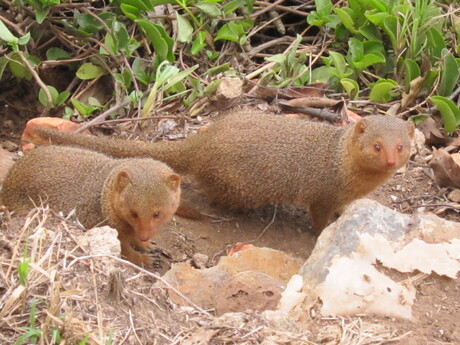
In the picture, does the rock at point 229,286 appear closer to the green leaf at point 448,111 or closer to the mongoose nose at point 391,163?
the mongoose nose at point 391,163

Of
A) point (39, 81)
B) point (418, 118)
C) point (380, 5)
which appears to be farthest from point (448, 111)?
point (39, 81)

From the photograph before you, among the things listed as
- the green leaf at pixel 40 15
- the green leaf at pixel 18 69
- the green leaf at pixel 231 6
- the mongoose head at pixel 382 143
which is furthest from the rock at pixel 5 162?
the mongoose head at pixel 382 143

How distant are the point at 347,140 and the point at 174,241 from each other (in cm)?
112

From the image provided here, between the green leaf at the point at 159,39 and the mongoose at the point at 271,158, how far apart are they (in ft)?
2.43

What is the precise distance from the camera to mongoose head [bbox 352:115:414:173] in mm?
4074

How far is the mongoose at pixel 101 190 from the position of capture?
3.63 meters

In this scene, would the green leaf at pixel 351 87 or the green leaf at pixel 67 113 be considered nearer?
the green leaf at pixel 67 113

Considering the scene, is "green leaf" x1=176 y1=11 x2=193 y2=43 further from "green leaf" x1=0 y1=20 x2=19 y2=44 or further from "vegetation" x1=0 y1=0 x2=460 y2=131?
"green leaf" x1=0 y1=20 x2=19 y2=44

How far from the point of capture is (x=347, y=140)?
14.2 ft

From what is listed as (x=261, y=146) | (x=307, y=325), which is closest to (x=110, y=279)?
(x=307, y=325)

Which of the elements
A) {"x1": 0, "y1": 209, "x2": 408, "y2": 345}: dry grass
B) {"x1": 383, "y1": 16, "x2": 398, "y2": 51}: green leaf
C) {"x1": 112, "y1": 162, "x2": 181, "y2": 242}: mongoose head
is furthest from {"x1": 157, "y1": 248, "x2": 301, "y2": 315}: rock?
{"x1": 383, "y1": 16, "x2": 398, "y2": 51}: green leaf

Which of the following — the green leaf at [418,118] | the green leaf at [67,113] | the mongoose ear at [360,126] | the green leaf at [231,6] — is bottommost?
the green leaf at [418,118]

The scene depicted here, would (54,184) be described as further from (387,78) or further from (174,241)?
(387,78)

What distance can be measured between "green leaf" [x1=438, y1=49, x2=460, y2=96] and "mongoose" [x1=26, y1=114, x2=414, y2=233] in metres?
0.99
